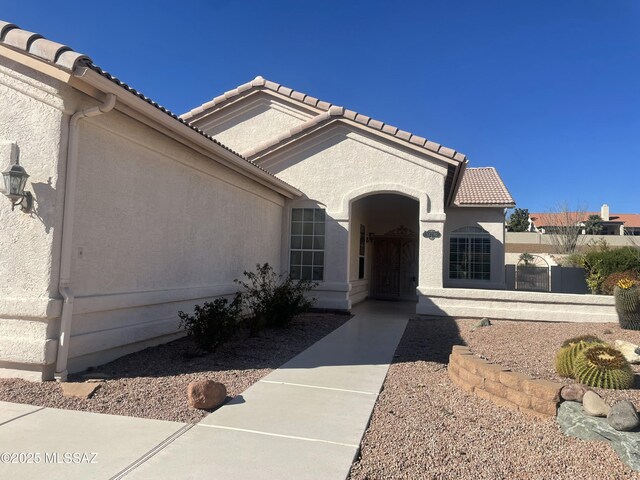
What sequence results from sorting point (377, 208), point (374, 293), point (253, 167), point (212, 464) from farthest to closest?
1. point (374, 293)
2. point (377, 208)
3. point (253, 167)
4. point (212, 464)

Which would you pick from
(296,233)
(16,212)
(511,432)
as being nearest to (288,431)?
(511,432)

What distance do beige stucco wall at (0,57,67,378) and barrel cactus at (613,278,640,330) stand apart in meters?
12.0

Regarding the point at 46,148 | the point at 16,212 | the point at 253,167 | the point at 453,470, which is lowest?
the point at 453,470

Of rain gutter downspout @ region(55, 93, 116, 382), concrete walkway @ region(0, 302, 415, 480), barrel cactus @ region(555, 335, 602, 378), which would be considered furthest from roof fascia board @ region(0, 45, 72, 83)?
barrel cactus @ region(555, 335, 602, 378)

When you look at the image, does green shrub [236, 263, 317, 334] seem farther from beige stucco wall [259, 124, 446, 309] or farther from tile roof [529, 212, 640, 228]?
tile roof [529, 212, 640, 228]

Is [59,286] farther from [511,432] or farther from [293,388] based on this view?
[511,432]

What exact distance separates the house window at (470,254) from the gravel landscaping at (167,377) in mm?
11235

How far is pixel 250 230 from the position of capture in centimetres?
1080

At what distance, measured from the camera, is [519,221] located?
6494 cm

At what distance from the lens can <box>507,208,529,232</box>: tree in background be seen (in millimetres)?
63816

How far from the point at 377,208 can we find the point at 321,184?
499cm

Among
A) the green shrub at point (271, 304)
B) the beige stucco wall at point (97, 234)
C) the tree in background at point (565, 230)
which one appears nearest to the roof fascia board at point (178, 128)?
the beige stucco wall at point (97, 234)

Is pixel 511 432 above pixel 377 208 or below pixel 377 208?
below

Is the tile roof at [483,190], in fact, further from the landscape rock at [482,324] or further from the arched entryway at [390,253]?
the landscape rock at [482,324]
